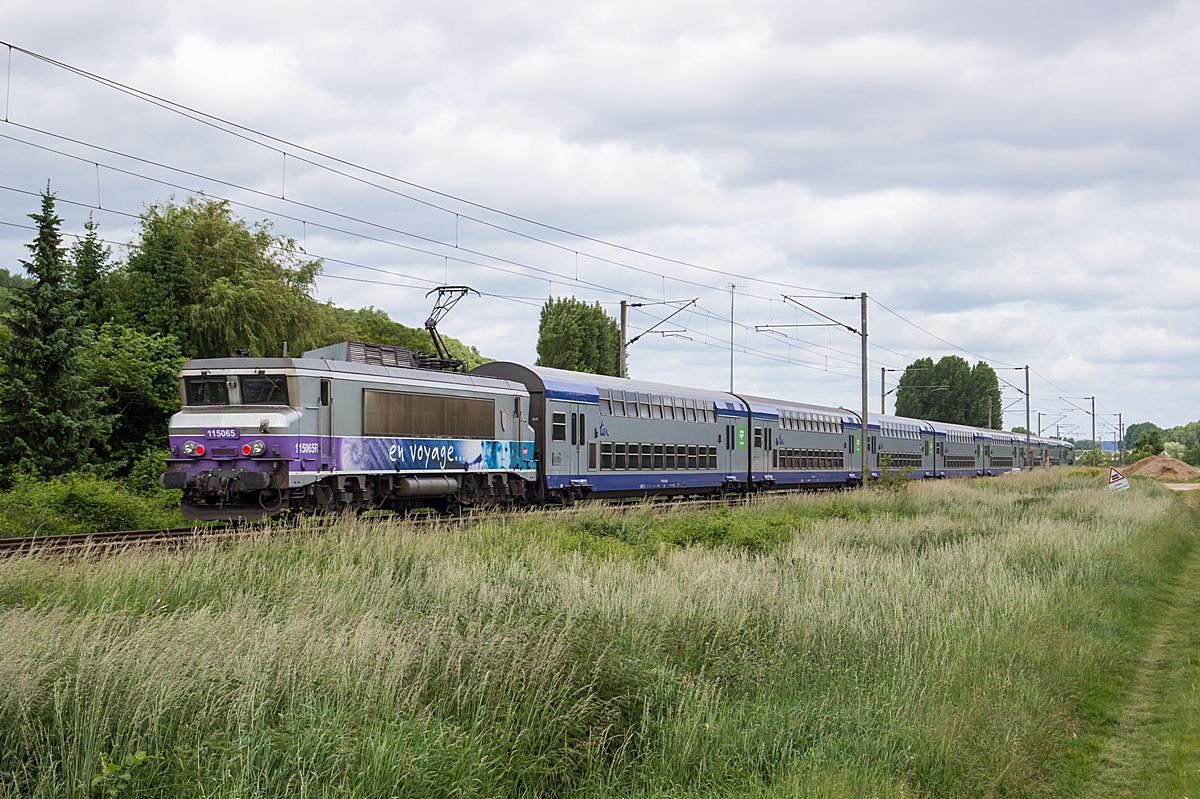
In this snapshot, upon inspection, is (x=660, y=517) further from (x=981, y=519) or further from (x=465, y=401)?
(x=981, y=519)

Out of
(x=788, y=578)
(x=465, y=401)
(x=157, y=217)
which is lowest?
(x=788, y=578)

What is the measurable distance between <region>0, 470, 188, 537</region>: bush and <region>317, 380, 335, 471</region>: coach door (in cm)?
665

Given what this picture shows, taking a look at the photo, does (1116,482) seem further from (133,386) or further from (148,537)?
(133,386)

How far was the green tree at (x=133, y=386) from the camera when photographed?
1228 inches

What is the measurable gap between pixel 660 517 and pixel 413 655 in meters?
14.8

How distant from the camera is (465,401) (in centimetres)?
2231

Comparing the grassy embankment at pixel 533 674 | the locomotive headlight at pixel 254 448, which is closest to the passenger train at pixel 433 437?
the locomotive headlight at pixel 254 448

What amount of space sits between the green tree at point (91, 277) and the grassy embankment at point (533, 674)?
27.2 metres

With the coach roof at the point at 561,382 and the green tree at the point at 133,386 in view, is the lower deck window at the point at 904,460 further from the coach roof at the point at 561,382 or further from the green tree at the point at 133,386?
the green tree at the point at 133,386

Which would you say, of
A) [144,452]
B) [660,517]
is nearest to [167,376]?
[144,452]

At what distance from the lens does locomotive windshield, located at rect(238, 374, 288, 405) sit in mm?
17953

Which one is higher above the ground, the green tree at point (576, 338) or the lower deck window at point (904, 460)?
the green tree at point (576, 338)

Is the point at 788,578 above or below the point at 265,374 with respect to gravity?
below

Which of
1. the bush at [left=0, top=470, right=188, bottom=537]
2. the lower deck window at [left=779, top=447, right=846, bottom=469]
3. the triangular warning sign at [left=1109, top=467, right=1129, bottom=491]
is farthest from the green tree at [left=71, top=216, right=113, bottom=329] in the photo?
the triangular warning sign at [left=1109, top=467, right=1129, bottom=491]
